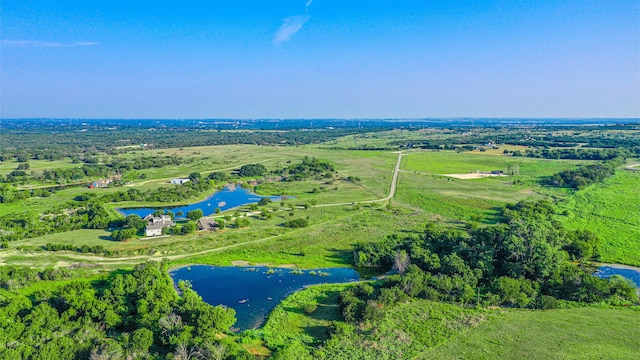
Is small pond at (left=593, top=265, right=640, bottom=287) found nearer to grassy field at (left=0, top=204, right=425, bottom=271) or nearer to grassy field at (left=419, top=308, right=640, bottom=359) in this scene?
grassy field at (left=419, top=308, right=640, bottom=359)

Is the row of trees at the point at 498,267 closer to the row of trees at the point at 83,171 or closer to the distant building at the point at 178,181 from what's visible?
the distant building at the point at 178,181

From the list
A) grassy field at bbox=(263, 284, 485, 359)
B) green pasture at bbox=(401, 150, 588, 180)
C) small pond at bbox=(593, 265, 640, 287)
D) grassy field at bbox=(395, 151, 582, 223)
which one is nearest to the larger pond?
grassy field at bbox=(263, 284, 485, 359)

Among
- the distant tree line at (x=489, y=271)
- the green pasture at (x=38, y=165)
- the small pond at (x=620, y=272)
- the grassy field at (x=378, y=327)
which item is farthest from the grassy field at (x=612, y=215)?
the green pasture at (x=38, y=165)

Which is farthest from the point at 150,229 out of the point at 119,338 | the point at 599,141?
the point at 599,141

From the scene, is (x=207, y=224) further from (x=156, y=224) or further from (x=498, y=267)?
(x=498, y=267)

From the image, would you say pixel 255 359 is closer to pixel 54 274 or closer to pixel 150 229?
pixel 54 274
